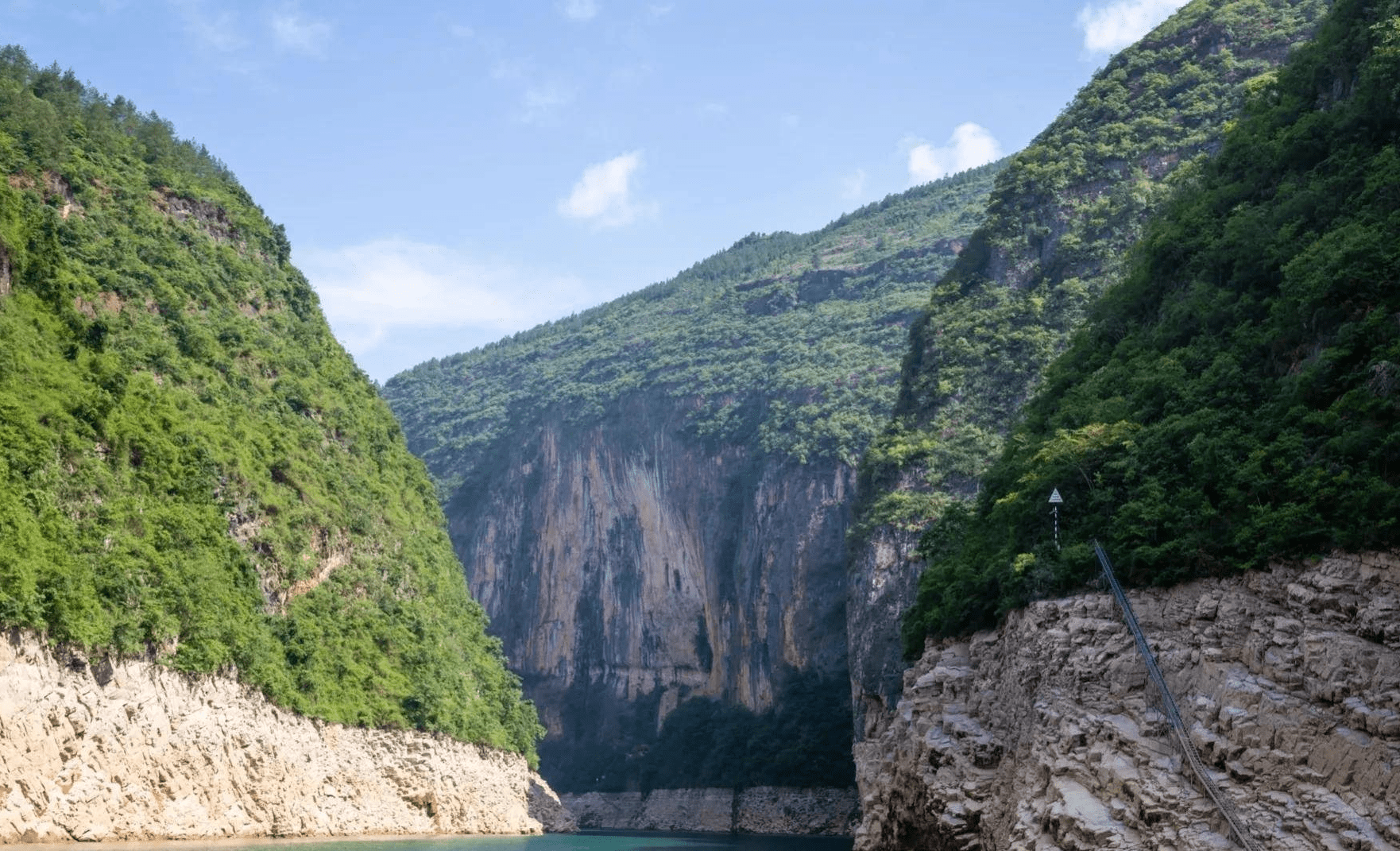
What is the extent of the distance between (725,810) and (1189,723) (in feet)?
261

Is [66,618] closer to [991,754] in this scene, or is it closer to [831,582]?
[991,754]

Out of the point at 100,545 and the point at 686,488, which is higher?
the point at 686,488

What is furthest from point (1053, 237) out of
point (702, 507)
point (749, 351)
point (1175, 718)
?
point (749, 351)

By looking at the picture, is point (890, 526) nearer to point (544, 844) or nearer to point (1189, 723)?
point (544, 844)

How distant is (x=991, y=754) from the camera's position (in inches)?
1372

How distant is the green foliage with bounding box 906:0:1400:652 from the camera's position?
27.8 m

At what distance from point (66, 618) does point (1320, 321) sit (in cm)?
3089

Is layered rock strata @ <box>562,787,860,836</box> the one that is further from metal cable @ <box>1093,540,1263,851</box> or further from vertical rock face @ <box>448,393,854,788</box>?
metal cable @ <box>1093,540,1263,851</box>

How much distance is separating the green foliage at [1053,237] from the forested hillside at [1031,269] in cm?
8

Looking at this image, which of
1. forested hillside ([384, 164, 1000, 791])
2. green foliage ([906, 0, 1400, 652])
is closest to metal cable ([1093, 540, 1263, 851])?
green foliage ([906, 0, 1400, 652])

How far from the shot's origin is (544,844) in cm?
6712

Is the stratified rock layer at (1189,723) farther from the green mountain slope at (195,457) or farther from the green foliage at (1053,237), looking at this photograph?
the green foliage at (1053,237)

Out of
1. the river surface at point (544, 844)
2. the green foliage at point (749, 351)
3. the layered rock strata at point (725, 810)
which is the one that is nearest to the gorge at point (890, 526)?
the layered rock strata at point (725, 810)

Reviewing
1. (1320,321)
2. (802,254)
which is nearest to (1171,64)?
(1320,321)
